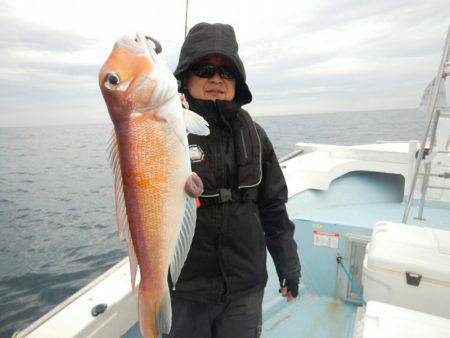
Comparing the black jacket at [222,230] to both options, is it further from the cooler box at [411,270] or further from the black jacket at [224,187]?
the cooler box at [411,270]

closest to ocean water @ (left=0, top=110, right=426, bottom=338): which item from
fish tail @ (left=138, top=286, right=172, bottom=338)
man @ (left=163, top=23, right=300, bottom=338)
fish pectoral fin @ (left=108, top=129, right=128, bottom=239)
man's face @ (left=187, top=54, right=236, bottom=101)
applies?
man's face @ (left=187, top=54, right=236, bottom=101)

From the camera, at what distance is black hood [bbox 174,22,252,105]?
184cm

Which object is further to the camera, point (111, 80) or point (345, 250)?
point (345, 250)

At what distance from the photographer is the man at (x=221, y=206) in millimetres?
1862

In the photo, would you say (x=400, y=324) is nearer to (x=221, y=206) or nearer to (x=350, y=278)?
(x=221, y=206)

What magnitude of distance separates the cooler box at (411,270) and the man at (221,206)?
0.90 m

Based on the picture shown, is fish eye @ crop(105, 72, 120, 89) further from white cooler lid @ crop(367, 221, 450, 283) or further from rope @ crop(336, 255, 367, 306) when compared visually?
rope @ crop(336, 255, 367, 306)

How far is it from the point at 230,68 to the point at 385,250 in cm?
169

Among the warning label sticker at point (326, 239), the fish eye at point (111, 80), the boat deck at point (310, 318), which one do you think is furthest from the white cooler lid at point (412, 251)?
the fish eye at point (111, 80)

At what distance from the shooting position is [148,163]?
127 cm

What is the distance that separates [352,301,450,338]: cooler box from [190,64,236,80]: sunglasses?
159cm

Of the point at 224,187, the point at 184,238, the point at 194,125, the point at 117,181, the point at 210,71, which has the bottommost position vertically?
the point at 184,238

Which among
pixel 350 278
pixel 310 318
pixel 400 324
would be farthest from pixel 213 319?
pixel 350 278

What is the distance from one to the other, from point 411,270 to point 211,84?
1.82 m
